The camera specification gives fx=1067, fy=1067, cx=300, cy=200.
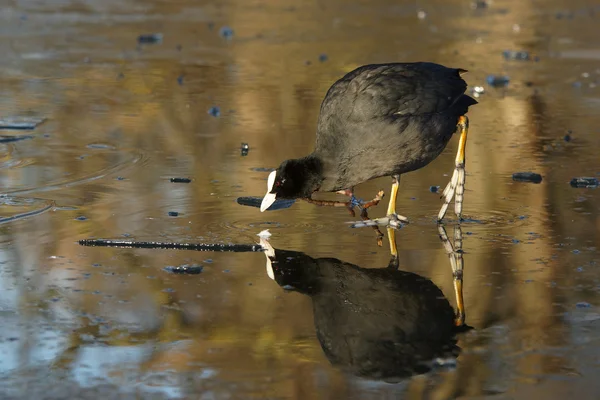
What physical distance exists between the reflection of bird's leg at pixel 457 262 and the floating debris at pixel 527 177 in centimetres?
121

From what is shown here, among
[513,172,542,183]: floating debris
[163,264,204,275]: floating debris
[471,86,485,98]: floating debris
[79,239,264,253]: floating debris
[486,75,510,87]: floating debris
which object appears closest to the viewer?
[163,264,204,275]: floating debris

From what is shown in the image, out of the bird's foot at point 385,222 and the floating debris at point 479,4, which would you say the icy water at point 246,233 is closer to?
the bird's foot at point 385,222

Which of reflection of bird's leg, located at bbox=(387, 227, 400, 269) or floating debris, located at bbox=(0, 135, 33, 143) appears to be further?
floating debris, located at bbox=(0, 135, 33, 143)

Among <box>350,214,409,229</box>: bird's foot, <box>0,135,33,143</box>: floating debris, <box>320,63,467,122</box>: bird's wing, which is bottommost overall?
<box>350,214,409,229</box>: bird's foot

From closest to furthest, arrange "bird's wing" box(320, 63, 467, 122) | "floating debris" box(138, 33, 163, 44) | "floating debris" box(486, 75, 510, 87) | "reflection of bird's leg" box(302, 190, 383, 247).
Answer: "bird's wing" box(320, 63, 467, 122) < "reflection of bird's leg" box(302, 190, 383, 247) < "floating debris" box(486, 75, 510, 87) < "floating debris" box(138, 33, 163, 44)

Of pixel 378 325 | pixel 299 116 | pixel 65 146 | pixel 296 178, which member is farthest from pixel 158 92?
pixel 378 325

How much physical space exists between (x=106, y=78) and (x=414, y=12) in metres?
6.53

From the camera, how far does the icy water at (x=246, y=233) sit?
376 centimetres

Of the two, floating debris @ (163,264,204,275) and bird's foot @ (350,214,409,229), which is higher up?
bird's foot @ (350,214,409,229)

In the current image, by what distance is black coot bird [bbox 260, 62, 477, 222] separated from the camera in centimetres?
560

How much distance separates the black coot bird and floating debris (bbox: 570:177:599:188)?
107 cm

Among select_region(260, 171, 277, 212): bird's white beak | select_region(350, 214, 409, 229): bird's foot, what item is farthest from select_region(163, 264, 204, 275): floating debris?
select_region(350, 214, 409, 229): bird's foot

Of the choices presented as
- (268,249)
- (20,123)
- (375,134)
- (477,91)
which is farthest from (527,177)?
(20,123)

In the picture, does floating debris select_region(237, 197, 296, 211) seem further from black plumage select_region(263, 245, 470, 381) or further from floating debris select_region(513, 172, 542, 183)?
floating debris select_region(513, 172, 542, 183)
